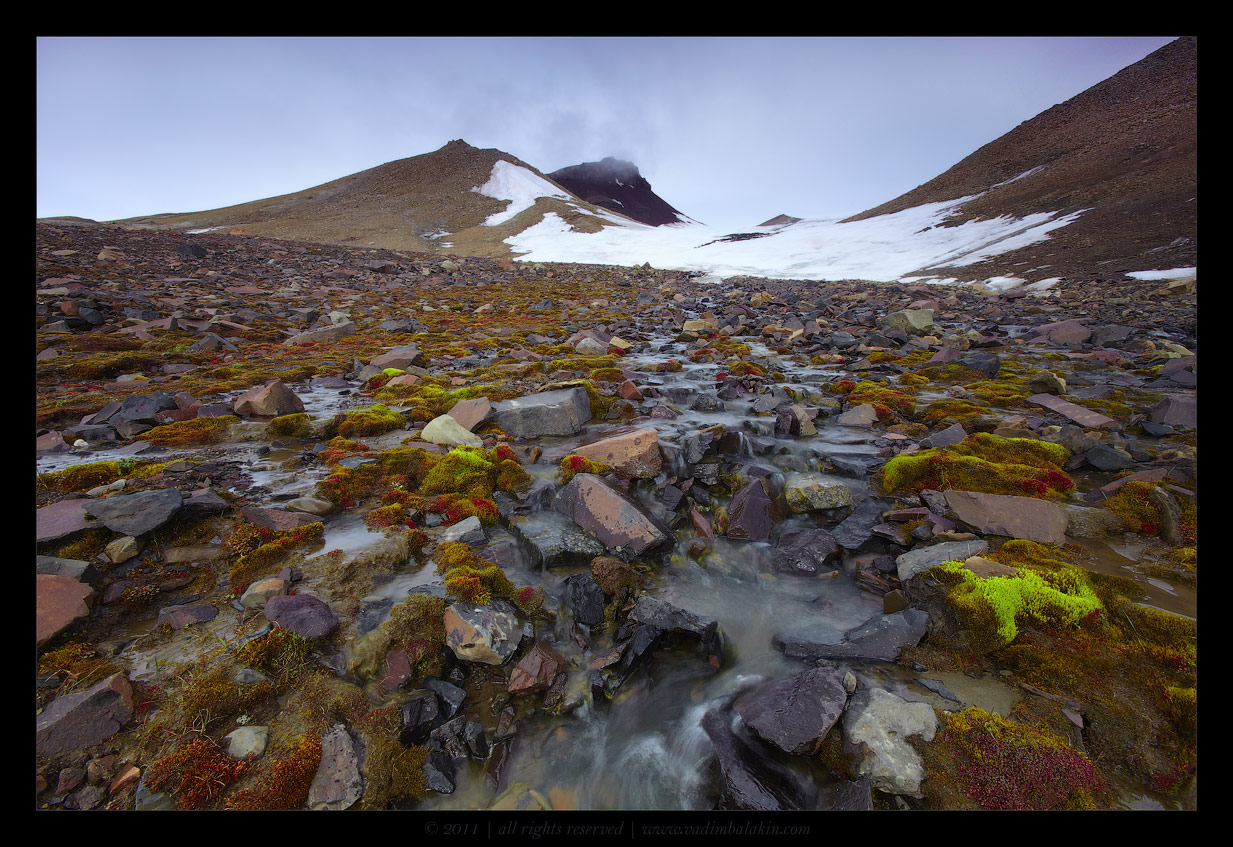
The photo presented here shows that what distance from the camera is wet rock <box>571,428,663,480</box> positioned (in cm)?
684

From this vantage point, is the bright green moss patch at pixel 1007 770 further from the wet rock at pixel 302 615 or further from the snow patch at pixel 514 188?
the snow patch at pixel 514 188

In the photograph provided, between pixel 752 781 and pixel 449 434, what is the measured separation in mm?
6142

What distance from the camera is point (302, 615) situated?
3.90 metres

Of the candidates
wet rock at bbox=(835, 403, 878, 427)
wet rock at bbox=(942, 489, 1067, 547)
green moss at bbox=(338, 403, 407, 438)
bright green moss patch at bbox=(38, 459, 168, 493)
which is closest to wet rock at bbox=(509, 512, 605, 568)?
green moss at bbox=(338, 403, 407, 438)

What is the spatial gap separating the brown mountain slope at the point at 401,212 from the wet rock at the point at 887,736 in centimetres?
5714

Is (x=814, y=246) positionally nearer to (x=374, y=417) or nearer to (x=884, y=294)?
(x=884, y=294)

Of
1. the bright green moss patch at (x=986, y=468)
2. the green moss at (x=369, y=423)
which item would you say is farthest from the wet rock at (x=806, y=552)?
the green moss at (x=369, y=423)

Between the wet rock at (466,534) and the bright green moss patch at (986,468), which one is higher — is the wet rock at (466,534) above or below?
below

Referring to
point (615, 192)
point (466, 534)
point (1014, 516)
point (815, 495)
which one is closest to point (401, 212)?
point (466, 534)

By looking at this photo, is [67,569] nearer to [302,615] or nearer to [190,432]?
[302,615]

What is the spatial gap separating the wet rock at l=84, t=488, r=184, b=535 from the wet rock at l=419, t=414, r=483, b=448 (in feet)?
10.3

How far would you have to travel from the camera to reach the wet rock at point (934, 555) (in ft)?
15.1

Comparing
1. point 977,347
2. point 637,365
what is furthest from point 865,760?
point 977,347

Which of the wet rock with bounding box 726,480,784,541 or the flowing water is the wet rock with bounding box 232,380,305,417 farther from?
the wet rock with bounding box 726,480,784,541
